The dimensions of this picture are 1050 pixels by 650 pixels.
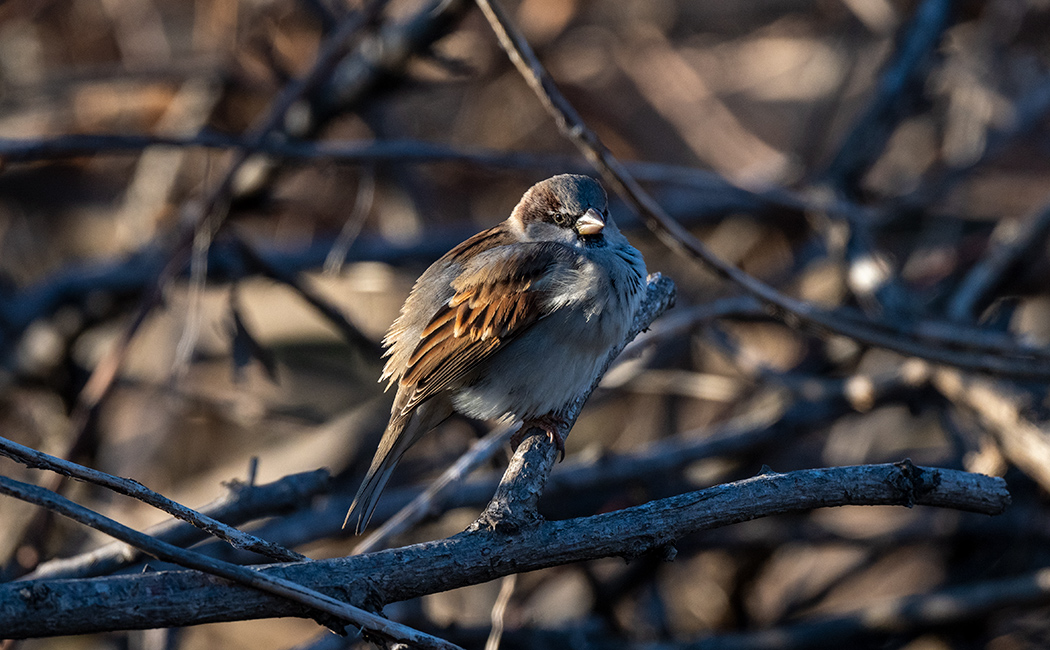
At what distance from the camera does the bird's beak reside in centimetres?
253

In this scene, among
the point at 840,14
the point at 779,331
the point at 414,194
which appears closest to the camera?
the point at 779,331

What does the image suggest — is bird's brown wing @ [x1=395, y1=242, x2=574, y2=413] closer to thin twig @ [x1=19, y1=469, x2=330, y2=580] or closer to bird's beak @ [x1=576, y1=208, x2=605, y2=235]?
bird's beak @ [x1=576, y1=208, x2=605, y2=235]

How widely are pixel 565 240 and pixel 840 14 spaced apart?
3716 millimetres

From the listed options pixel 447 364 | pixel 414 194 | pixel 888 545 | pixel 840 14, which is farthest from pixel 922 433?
pixel 447 364

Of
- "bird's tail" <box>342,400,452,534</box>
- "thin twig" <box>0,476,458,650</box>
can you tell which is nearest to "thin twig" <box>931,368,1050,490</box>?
"bird's tail" <box>342,400,452,534</box>

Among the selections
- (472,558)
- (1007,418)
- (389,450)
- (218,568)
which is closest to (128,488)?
(218,568)

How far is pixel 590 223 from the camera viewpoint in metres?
2.55

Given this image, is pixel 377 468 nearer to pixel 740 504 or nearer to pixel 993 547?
pixel 740 504

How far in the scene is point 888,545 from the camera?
3.69 meters

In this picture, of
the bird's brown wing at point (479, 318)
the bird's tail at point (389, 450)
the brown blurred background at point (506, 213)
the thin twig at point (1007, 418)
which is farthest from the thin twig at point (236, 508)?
the thin twig at point (1007, 418)

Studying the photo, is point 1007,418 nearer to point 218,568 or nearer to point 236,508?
point 236,508

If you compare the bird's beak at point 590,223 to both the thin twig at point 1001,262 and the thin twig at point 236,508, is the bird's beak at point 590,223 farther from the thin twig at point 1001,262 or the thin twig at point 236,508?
the thin twig at point 1001,262

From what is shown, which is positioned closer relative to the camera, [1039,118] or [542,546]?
[542,546]

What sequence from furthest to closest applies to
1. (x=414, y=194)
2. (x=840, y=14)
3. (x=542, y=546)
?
(x=840, y=14)
(x=414, y=194)
(x=542, y=546)
